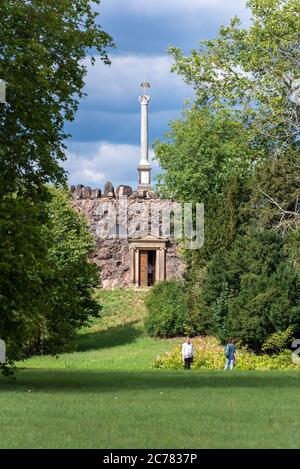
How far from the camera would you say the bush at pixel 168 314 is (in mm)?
63656

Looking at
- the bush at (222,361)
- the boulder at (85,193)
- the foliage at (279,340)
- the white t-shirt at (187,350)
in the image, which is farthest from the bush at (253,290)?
the boulder at (85,193)

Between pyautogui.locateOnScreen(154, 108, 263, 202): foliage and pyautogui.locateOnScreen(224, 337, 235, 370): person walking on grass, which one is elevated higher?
pyautogui.locateOnScreen(154, 108, 263, 202): foliage

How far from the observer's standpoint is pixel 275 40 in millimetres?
56094

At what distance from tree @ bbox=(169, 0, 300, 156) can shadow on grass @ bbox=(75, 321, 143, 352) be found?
14.5m

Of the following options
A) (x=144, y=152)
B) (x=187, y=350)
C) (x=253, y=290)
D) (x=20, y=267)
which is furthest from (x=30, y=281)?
(x=144, y=152)

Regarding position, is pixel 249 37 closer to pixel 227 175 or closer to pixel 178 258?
pixel 227 175

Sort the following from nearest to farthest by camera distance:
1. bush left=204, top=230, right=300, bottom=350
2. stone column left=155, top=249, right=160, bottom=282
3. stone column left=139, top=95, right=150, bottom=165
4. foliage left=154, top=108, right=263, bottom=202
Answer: bush left=204, top=230, right=300, bottom=350 → foliage left=154, top=108, right=263, bottom=202 → stone column left=155, top=249, right=160, bottom=282 → stone column left=139, top=95, right=150, bottom=165

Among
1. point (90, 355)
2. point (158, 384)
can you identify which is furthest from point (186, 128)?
point (158, 384)

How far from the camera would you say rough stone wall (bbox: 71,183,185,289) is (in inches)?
3137

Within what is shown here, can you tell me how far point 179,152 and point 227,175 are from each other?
9.66ft

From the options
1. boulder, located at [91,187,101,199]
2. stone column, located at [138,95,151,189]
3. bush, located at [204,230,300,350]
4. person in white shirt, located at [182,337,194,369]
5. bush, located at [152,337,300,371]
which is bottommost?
bush, located at [152,337,300,371]

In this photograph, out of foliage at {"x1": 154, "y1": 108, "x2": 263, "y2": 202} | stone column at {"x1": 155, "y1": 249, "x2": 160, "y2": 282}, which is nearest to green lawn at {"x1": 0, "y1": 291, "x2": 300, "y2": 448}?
foliage at {"x1": 154, "y1": 108, "x2": 263, "y2": 202}

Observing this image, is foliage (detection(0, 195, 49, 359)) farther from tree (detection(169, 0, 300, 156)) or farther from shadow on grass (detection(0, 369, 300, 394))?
tree (detection(169, 0, 300, 156))
